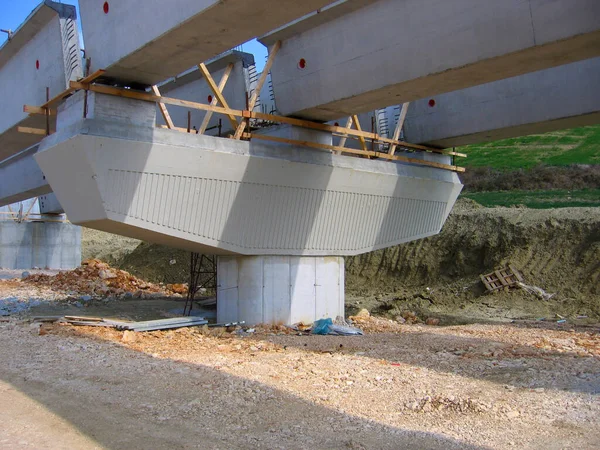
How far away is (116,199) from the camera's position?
461 inches

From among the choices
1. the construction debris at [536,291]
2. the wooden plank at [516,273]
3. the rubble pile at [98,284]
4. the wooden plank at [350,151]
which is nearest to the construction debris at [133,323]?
the wooden plank at [350,151]

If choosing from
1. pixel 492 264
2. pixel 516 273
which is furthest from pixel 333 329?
pixel 492 264

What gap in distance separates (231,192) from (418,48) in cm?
516

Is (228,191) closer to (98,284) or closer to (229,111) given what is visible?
(229,111)

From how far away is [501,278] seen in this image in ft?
71.6

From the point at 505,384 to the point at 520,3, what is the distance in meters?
5.60

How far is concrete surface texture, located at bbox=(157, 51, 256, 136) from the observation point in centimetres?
1538

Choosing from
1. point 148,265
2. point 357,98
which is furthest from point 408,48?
point 148,265

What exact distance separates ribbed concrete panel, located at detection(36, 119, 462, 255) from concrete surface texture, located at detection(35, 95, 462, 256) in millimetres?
23

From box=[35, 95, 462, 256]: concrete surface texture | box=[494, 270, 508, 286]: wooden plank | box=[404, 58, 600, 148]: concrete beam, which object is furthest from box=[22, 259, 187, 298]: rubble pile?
box=[494, 270, 508, 286]: wooden plank

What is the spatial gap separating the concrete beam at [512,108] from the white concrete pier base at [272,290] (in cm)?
498

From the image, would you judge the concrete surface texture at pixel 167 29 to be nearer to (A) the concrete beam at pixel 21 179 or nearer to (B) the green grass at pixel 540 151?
(A) the concrete beam at pixel 21 179

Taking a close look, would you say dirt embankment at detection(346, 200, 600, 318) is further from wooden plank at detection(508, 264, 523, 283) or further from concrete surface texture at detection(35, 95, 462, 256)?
concrete surface texture at detection(35, 95, 462, 256)

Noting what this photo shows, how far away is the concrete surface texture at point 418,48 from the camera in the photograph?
914 centimetres
